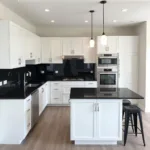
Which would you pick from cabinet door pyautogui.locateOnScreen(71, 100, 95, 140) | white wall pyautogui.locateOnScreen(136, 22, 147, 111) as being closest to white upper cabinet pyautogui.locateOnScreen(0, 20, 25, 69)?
cabinet door pyautogui.locateOnScreen(71, 100, 95, 140)

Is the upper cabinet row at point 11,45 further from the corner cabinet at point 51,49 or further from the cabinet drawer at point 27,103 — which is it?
the corner cabinet at point 51,49

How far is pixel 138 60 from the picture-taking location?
22.1 feet

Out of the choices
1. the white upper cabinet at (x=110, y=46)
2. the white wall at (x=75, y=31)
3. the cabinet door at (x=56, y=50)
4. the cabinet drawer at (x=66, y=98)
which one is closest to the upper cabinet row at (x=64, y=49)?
the cabinet door at (x=56, y=50)

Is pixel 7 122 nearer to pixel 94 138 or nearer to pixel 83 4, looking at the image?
pixel 94 138

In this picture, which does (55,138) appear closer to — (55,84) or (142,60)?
(55,84)

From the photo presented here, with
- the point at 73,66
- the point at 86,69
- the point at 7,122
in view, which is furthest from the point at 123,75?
the point at 7,122

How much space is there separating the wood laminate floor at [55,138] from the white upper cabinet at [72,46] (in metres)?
2.32

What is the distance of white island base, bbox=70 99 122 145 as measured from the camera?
12.5 ft

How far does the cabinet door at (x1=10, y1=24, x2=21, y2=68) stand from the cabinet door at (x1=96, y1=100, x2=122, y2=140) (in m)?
1.84

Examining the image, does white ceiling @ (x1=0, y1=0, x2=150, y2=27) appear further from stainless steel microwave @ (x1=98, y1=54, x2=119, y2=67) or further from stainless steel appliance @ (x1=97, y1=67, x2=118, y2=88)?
stainless steel appliance @ (x1=97, y1=67, x2=118, y2=88)

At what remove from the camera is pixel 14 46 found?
3.95m

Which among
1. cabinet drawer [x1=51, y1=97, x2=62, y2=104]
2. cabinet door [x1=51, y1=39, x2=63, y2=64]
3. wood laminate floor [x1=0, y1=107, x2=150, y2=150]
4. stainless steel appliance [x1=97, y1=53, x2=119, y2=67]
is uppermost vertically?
cabinet door [x1=51, y1=39, x2=63, y2=64]

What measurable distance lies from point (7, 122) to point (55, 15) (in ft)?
9.64

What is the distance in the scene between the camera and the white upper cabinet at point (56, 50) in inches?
274
